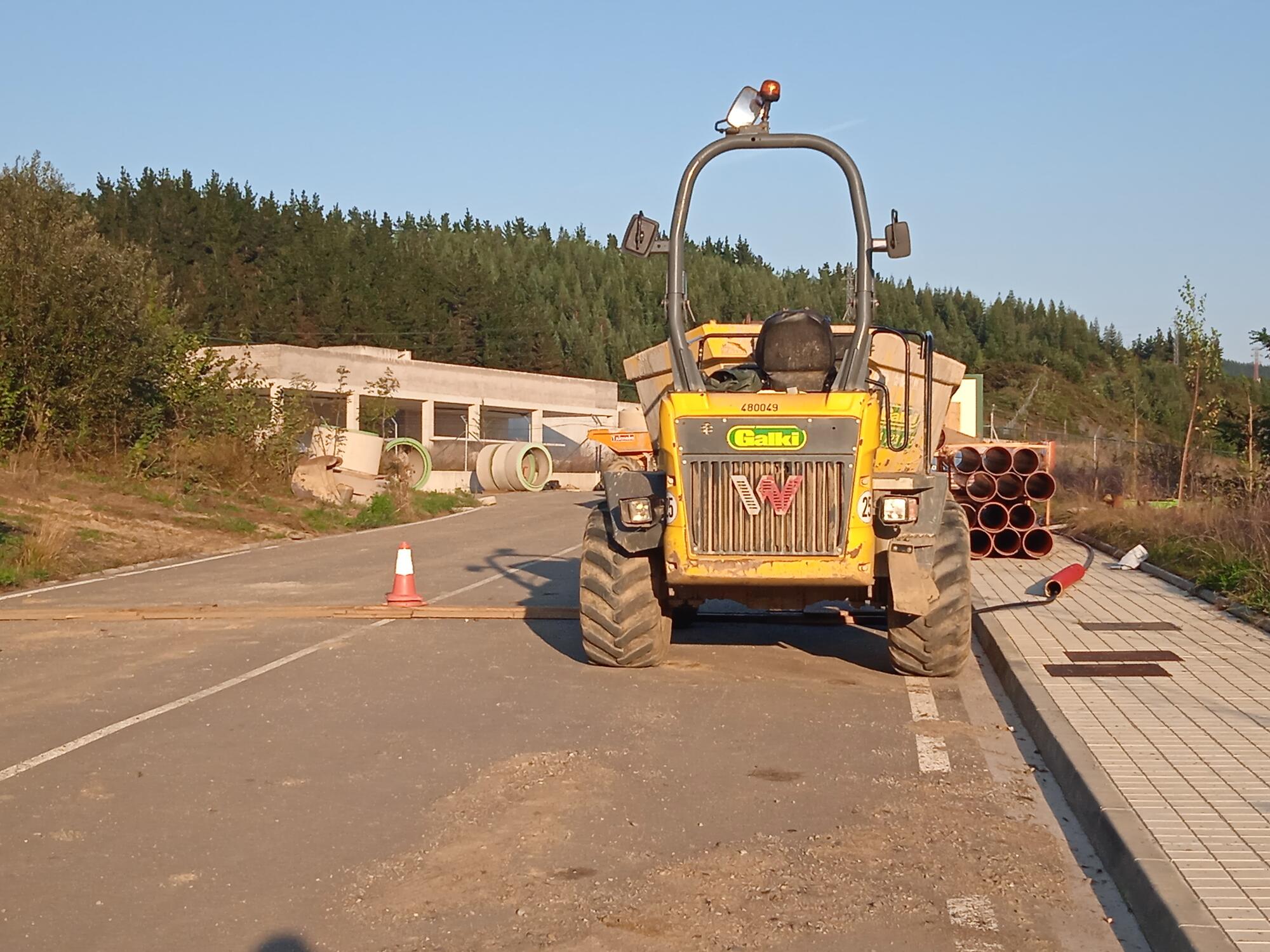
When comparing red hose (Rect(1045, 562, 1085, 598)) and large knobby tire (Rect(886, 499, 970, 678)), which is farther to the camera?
red hose (Rect(1045, 562, 1085, 598))

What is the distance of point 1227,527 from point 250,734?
1187cm

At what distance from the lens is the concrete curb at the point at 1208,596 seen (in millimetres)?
12109

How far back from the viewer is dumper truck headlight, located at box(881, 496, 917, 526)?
9.55 meters

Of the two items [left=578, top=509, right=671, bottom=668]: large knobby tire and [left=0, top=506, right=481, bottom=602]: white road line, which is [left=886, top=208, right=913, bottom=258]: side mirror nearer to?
[left=578, top=509, right=671, bottom=668]: large knobby tire

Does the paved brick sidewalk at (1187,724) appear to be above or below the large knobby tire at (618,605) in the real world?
below

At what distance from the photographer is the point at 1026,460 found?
1973 cm

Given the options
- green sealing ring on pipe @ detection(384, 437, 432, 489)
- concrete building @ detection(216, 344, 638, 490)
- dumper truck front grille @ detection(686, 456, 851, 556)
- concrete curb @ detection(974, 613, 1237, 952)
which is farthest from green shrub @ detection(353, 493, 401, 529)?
concrete curb @ detection(974, 613, 1237, 952)

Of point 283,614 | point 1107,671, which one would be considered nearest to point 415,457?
point 283,614

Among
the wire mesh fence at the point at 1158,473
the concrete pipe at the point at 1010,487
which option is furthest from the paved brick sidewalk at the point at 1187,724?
the wire mesh fence at the point at 1158,473

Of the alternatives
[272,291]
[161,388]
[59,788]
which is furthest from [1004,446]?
[272,291]

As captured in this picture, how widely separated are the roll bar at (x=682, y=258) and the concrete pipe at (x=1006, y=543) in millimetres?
9867

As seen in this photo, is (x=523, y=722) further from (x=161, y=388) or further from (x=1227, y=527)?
(x=161, y=388)

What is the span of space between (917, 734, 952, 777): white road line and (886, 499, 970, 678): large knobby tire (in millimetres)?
1762

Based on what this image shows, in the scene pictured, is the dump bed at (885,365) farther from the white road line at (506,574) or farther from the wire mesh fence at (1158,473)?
the wire mesh fence at (1158,473)
